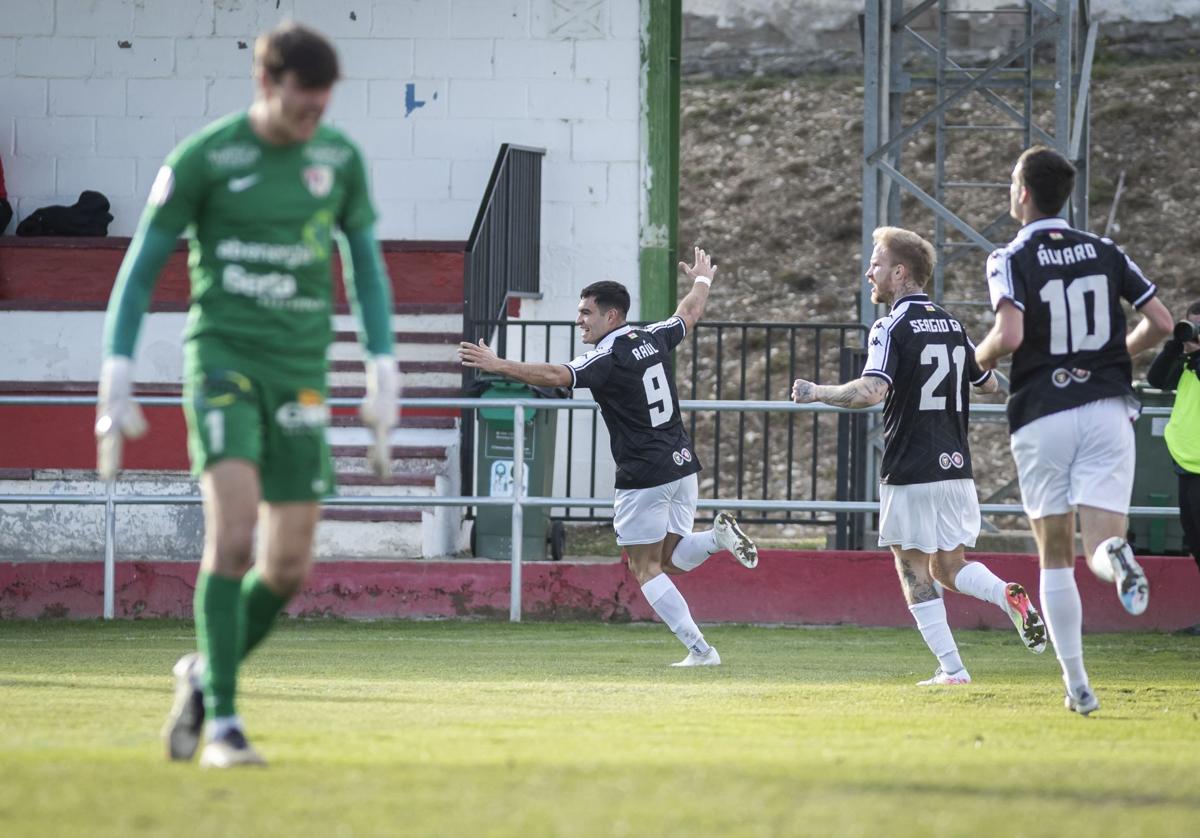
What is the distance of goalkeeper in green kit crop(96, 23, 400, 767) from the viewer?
4676 millimetres

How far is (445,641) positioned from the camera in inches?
412

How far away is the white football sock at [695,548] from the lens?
955 centimetres

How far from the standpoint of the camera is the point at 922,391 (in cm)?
821

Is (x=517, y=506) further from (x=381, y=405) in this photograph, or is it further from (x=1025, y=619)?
(x=381, y=405)

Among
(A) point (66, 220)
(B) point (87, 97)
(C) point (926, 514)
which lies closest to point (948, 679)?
(C) point (926, 514)

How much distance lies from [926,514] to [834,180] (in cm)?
2133

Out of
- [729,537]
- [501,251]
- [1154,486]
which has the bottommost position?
[729,537]

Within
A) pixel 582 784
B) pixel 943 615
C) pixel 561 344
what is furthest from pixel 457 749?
pixel 561 344

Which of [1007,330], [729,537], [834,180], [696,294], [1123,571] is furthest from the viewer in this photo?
[834,180]

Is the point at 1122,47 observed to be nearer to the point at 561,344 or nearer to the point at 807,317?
the point at 807,317

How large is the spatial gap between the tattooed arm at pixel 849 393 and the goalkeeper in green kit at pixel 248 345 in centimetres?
315

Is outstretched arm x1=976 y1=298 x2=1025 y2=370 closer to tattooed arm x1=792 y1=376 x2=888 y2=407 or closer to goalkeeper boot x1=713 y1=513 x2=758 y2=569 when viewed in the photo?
tattooed arm x1=792 y1=376 x2=888 y2=407

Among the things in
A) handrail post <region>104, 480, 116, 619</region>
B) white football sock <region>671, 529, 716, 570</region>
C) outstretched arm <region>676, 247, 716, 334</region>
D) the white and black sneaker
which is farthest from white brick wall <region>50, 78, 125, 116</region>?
the white and black sneaker

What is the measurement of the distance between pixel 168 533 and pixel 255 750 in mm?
9012
